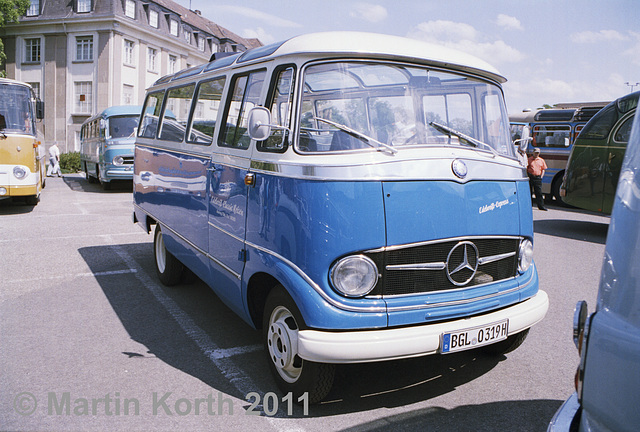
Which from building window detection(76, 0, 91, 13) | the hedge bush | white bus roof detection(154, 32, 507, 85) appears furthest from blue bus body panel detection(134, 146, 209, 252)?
building window detection(76, 0, 91, 13)

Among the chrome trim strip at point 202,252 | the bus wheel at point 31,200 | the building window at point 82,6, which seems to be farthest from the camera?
the building window at point 82,6

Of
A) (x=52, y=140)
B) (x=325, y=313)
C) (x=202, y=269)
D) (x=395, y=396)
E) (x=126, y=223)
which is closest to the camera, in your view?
(x=325, y=313)

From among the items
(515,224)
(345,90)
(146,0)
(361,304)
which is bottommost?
(361,304)

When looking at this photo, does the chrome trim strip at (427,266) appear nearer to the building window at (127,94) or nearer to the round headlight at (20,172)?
the round headlight at (20,172)

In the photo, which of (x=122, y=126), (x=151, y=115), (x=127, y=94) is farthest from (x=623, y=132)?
(x=127, y=94)

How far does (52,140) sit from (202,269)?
4328 cm

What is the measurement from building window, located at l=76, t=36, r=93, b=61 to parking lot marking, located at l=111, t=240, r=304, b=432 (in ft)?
134

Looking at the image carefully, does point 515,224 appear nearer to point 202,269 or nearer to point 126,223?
point 202,269

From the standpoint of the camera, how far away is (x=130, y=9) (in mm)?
44344

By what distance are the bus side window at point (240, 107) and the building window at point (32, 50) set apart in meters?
45.5

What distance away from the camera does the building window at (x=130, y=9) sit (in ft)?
144

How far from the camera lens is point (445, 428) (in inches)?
143

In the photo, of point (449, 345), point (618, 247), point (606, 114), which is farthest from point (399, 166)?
point (606, 114)

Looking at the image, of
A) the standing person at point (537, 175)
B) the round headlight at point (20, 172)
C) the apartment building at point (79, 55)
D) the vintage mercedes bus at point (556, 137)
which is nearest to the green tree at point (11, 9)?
the apartment building at point (79, 55)
